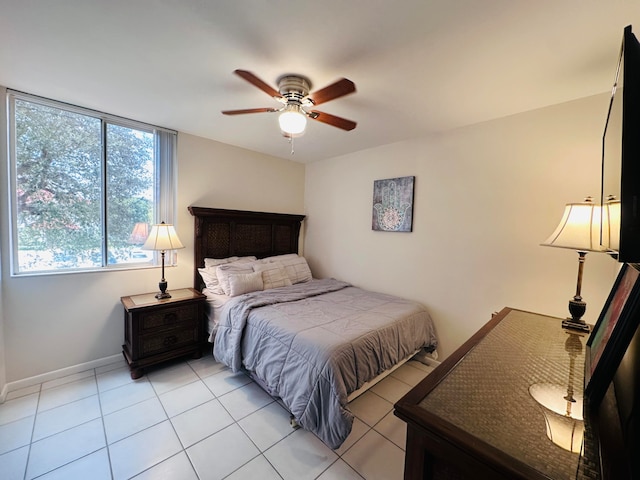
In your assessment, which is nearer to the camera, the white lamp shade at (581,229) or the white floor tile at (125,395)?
the white lamp shade at (581,229)

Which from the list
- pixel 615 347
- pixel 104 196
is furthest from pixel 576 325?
pixel 104 196

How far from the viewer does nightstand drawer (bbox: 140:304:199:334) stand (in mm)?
2358

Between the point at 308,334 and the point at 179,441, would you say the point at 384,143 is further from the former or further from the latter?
the point at 179,441

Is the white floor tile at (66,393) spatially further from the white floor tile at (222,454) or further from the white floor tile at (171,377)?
the white floor tile at (222,454)

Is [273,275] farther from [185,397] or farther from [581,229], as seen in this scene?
[581,229]

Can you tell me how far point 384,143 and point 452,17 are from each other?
1868 millimetres

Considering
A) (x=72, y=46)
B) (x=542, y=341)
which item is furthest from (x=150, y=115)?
(x=542, y=341)

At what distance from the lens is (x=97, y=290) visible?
2.47 m

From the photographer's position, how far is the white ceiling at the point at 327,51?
121 centimetres

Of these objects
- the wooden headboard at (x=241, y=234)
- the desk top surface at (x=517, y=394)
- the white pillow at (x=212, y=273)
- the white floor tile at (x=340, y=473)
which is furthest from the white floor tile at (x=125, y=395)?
the desk top surface at (x=517, y=394)

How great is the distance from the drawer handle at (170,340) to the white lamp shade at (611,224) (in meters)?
3.06

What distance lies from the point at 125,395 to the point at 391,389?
227 cm

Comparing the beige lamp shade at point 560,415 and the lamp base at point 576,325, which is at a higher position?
the lamp base at point 576,325

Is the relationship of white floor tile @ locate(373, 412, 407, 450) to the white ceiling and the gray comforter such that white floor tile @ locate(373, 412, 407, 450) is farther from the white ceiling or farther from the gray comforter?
the white ceiling
